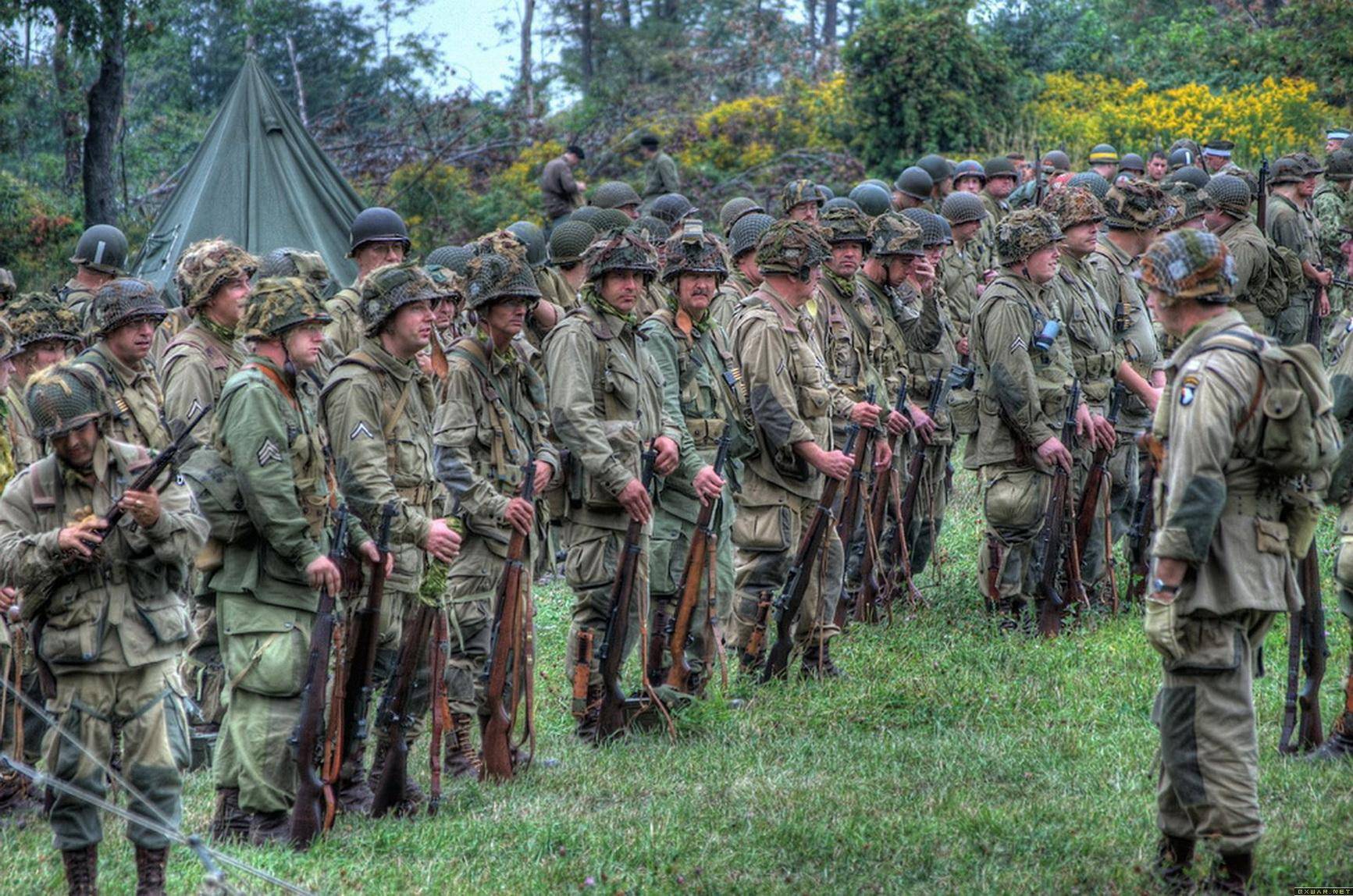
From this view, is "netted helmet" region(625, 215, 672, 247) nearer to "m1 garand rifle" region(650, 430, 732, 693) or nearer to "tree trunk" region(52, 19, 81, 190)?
"m1 garand rifle" region(650, 430, 732, 693)

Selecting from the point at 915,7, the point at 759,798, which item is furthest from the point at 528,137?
the point at 759,798

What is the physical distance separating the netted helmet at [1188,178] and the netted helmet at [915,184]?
7.30 ft

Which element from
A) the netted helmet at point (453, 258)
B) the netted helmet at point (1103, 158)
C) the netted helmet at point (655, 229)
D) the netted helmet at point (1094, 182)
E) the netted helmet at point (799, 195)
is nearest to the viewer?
the netted helmet at point (453, 258)

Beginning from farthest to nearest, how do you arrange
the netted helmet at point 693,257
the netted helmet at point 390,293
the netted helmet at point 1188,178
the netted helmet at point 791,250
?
the netted helmet at point 1188,178, the netted helmet at point 791,250, the netted helmet at point 693,257, the netted helmet at point 390,293

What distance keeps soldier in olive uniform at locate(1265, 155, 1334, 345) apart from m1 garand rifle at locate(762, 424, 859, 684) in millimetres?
7070

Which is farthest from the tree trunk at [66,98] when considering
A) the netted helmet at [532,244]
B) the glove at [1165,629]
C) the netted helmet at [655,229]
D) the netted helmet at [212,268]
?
the glove at [1165,629]

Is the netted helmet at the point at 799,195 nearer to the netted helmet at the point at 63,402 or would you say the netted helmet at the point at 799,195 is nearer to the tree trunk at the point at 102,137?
the netted helmet at the point at 63,402

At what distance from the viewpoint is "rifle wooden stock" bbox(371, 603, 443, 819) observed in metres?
6.77

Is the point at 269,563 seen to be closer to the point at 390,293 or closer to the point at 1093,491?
the point at 390,293

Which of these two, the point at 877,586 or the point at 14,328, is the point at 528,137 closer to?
the point at 877,586

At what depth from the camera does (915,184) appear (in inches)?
596

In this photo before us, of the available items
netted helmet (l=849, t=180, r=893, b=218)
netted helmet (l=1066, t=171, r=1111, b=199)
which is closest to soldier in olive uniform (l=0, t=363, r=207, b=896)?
netted helmet (l=849, t=180, r=893, b=218)

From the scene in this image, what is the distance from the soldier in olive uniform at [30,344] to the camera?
301 inches

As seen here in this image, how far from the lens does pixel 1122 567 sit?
11766mm
